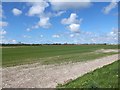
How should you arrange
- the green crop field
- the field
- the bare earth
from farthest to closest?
the green crop field → the bare earth → the field

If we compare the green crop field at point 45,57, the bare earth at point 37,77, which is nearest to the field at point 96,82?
the bare earth at point 37,77

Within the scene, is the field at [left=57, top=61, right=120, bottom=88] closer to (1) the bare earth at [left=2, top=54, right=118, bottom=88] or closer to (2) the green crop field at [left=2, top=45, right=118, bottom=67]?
(1) the bare earth at [left=2, top=54, right=118, bottom=88]

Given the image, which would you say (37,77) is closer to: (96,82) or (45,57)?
(96,82)

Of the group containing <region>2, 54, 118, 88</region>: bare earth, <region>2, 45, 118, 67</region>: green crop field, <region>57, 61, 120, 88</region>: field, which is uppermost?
<region>2, 45, 118, 67</region>: green crop field

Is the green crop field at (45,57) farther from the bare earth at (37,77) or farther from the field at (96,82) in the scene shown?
the field at (96,82)

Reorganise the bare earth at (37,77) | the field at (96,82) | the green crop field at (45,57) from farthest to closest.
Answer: the green crop field at (45,57)
the bare earth at (37,77)
the field at (96,82)

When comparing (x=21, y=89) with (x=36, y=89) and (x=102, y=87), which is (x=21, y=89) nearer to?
(x=36, y=89)

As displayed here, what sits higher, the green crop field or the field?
the green crop field

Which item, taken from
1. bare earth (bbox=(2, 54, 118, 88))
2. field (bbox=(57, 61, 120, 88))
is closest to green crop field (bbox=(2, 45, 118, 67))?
bare earth (bbox=(2, 54, 118, 88))

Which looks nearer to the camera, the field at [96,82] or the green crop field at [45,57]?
the field at [96,82]

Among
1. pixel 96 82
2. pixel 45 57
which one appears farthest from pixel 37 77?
pixel 45 57

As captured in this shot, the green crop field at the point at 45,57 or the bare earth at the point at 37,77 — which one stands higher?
the green crop field at the point at 45,57

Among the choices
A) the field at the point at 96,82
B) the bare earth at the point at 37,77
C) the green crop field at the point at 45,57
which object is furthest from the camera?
the green crop field at the point at 45,57

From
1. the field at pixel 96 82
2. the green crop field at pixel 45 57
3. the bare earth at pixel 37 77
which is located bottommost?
the bare earth at pixel 37 77
